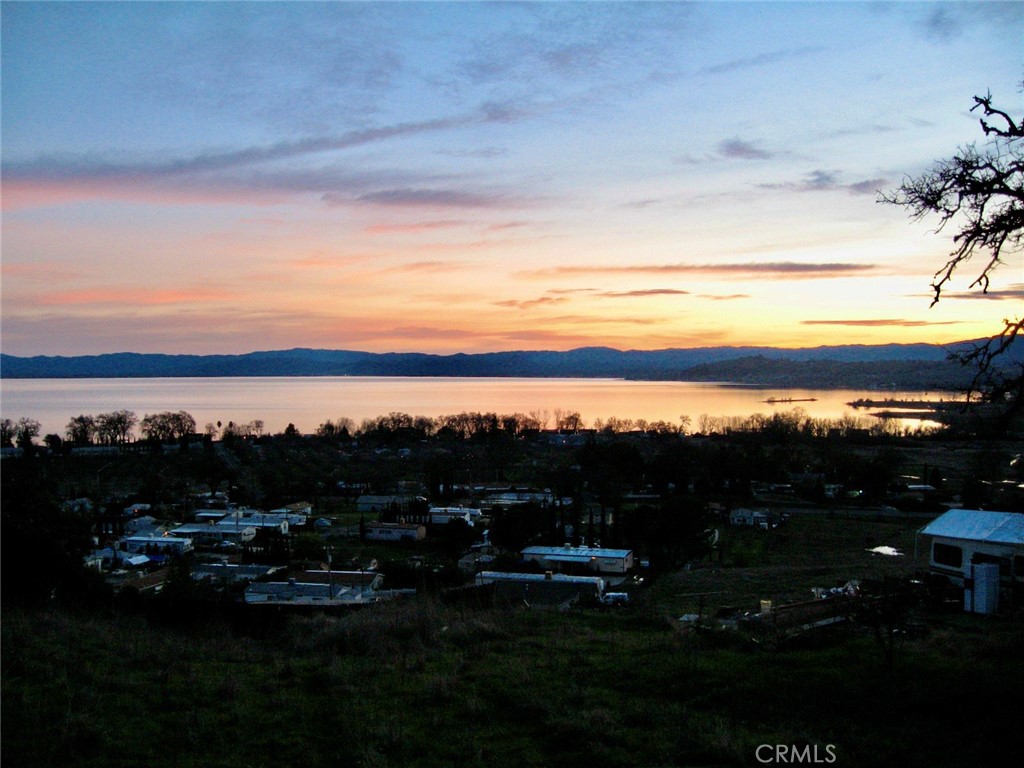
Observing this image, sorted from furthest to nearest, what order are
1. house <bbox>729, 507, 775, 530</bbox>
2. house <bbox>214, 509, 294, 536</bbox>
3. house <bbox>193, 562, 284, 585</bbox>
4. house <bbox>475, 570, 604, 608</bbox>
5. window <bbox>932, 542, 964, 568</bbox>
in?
house <bbox>729, 507, 775, 530</bbox> → house <bbox>214, 509, 294, 536</bbox> → house <bbox>193, 562, 284, 585</bbox> → house <bbox>475, 570, 604, 608</bbox> → window <bbox>932, 542, 964, 568</bbox>

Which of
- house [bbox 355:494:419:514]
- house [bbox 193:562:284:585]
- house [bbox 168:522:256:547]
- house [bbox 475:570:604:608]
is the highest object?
house [bbox 475:570:604:608]

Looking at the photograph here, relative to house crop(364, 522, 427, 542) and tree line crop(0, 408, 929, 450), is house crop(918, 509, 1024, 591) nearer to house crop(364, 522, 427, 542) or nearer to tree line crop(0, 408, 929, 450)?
house crop(364, 522, 427, 542)

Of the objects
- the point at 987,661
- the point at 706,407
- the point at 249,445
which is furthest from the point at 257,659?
the point at 706,407

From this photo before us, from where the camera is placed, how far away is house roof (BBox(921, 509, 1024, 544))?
382 inches

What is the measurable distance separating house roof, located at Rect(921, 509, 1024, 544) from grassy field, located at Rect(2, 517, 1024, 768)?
10.0ft

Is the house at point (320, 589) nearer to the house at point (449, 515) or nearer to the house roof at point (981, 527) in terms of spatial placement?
the house roof at point (981, 527)

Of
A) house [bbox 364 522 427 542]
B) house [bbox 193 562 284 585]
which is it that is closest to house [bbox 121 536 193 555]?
house [bbox 193 562 284 585]

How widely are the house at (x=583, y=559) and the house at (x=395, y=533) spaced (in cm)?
518

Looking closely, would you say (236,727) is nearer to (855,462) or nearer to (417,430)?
(855,462)

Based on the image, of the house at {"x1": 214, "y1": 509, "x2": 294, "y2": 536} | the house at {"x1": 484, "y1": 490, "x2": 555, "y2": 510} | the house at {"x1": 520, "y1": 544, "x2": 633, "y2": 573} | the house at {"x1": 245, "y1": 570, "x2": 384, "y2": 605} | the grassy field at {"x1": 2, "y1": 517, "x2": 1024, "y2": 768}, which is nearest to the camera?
the grassy field at {"x1": 2, "y1": 517, "x2": 1024, "y2": 768}

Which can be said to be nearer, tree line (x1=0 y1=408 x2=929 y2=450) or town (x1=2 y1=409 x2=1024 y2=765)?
town (x1=2 y1=409 x2=1024 y2=765)

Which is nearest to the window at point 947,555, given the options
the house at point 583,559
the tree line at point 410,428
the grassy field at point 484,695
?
the grassy field at point 484,695

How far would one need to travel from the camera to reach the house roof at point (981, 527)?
382 inches

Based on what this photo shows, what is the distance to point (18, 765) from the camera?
138 inches
